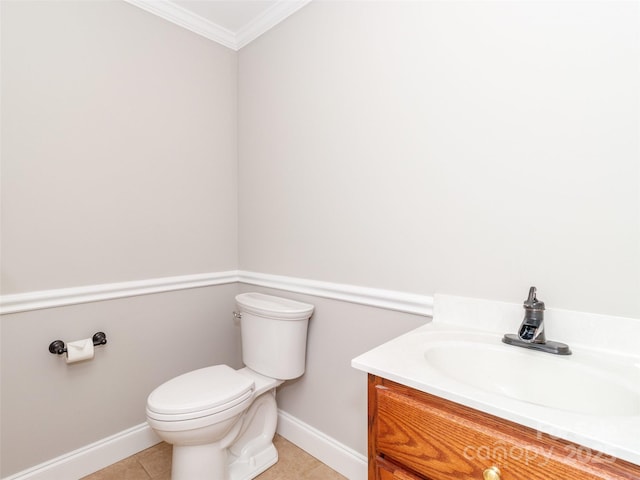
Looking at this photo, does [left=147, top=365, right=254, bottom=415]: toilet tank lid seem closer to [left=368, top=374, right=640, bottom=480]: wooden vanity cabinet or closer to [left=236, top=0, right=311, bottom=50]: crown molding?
[left=368, top=374, right=640, bottom=480]: wooden vanity cabinet

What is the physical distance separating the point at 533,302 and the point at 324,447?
1226mm

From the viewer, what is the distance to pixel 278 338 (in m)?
1.61

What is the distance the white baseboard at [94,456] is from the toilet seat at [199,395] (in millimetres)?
551

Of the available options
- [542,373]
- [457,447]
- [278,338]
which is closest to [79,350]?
[278,338]

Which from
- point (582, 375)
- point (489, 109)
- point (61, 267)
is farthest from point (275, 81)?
point (582, 375)

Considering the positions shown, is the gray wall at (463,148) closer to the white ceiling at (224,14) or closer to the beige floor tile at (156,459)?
the white ceiling at (224,14)

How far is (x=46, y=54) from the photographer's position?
1.44m

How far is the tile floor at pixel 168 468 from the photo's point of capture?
154 centimetres

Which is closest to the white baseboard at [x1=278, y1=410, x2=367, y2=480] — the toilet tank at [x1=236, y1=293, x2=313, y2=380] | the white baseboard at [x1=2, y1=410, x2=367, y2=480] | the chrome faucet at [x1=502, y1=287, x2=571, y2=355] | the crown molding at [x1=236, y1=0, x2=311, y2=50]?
the white baseboard at [x1=2, y1=410, x2=367, y2=480]

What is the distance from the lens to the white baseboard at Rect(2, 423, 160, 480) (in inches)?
57.0

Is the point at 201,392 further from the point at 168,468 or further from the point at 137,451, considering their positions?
the point at 137,451

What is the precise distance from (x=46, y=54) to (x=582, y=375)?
2.28m

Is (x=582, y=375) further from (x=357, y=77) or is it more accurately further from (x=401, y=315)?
(x=357, y=77)

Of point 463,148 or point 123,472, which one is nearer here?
point 463,148
